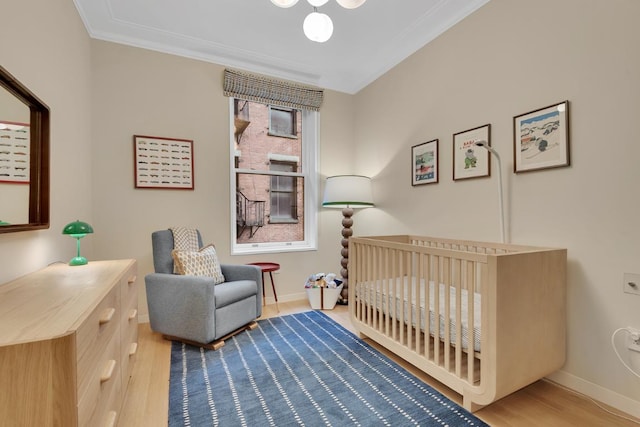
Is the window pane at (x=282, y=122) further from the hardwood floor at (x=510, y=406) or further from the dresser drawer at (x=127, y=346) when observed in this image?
the hardwood floor at (x=510, y=406)

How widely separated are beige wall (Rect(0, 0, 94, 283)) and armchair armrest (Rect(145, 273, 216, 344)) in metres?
0.65

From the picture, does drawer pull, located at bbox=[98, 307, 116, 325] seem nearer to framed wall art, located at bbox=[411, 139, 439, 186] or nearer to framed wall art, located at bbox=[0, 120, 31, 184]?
framed wall art, located at bbox=[0, 120, 31, 184]

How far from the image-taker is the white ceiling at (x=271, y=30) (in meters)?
2.35

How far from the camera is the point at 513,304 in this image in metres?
1.44

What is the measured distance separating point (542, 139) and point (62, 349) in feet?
8.04

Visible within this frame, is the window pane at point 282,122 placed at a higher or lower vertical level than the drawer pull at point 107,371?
higher

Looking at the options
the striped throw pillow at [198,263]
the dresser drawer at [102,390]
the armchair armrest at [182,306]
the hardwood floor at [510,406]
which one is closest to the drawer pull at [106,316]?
the dresser drawer at [102,390]

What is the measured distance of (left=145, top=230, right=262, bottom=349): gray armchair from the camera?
84.3 inches

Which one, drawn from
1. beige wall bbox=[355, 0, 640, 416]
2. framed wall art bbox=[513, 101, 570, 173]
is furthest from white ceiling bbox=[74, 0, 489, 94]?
framed wall art bbox=[513, 101, 570, 173]

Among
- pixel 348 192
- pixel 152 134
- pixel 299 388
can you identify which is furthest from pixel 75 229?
pixel 348 192

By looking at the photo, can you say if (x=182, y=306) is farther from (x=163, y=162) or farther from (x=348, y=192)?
(x=348, y=192)

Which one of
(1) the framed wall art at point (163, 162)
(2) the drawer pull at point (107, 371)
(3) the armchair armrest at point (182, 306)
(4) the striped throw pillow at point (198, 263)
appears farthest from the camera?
(1) the framed wall art at point (163, 162)

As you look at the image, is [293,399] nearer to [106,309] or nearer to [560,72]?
[106,309]

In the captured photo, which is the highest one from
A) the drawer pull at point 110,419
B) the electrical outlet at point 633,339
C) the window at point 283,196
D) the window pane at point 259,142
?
the window pane at point 259,142
